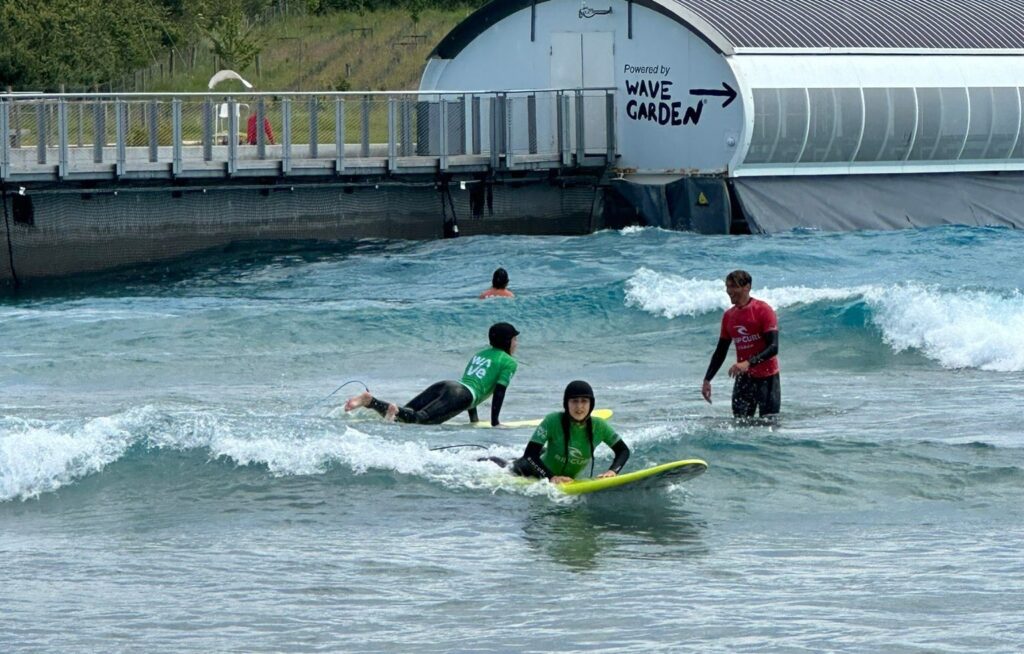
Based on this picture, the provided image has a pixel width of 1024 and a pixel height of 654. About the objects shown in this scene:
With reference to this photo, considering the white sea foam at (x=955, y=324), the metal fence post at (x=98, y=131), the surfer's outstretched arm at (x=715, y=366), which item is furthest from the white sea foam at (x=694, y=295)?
the surfer's outstretched arm at (x=715, y=366)

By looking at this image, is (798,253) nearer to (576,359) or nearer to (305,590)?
(576,359)

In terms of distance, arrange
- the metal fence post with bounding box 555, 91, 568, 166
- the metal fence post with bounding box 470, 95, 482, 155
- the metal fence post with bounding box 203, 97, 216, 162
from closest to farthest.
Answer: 1. the metal fence post with bounding box 203, 97, 216, 162
2. the metal fence post with bounding box 470, 95, 482, 155
3. the metal fence post with bounding box 555, 91, 568, 166

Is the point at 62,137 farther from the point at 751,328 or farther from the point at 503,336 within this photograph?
the point at 751,328

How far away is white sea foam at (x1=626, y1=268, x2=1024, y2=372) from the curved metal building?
241 inches

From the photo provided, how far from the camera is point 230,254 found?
28828 mm

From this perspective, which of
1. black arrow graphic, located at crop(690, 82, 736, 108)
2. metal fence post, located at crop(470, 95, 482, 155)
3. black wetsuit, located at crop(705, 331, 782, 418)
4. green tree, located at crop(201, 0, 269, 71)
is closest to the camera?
black wetsuit, located at crop(705, 331, 782, 418)

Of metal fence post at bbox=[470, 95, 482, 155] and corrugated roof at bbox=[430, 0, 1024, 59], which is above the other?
corrugated roof at bbox=[430, 0, 1024, 59]

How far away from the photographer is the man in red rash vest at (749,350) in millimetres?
13211

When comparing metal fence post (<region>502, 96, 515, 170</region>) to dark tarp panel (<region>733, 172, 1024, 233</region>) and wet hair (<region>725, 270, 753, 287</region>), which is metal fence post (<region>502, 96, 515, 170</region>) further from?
wet hair (<region>725, 270, 753, 287</region>)

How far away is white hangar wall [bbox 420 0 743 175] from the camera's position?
3056 cm

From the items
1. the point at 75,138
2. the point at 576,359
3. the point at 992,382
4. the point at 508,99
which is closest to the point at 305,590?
the point at 992,382

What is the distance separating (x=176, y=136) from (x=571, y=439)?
648 inches

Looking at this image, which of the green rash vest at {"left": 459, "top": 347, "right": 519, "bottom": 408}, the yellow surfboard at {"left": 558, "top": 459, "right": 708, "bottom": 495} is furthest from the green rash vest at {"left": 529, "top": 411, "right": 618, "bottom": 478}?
the green rash vest at {"left": 459, "top": 347, "right": 519, "bottom": 408}

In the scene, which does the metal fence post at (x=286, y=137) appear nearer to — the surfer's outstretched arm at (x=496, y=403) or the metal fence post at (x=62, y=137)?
the metal fence post at (x=62, y=137)
